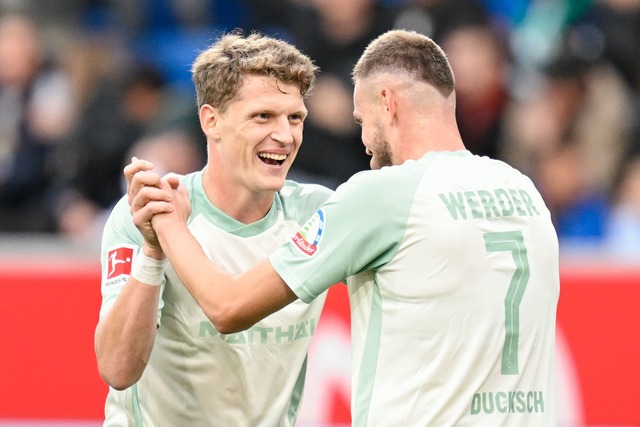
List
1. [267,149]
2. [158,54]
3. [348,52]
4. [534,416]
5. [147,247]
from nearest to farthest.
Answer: [534,416], [147,247], [267,149], [348,52], [158,54]

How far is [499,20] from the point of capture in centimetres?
982

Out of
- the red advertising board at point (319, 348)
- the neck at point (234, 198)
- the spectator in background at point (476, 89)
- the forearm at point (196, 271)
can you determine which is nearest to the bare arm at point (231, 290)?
the forearm at point (196, 271)

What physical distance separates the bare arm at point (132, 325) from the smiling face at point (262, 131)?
0.42m

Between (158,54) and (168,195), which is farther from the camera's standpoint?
(158,54)

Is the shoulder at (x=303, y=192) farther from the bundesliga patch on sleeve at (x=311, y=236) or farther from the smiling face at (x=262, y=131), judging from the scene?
the bundesliga patch on sleeve at (x=311, y=236)

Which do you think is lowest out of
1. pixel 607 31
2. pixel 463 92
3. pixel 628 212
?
pixel 628 212

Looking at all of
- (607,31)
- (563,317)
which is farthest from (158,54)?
(563,317)

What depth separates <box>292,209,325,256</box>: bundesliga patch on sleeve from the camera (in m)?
3.78

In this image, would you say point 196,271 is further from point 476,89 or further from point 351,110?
point 476,89

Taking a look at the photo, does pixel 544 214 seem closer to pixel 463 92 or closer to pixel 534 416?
pixel 534 416

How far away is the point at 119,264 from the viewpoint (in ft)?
14.0

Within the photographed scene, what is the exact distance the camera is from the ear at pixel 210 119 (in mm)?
4457

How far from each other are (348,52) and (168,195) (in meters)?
4.79

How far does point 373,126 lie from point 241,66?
0.62 m
